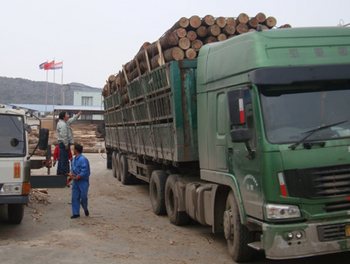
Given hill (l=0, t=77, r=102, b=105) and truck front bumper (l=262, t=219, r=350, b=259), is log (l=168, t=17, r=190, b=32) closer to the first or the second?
truck front bumper (l=262, t=219, r=350, b=259)

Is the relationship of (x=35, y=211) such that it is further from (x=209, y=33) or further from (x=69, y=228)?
(x=209, y=33)

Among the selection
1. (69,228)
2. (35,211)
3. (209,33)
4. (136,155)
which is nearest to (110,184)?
(136,155)

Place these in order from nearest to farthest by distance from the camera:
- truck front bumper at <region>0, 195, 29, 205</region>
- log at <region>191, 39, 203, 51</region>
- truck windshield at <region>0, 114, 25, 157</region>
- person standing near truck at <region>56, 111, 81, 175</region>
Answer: truck front bumper at <region>0, 195, 29, 205</region>, truck windshield at <region>0, 114, 25, 157</region>, log at <region>191, 39, 203, 51</region>, person standing near truck at <region>56, 111, 81, 175</region>

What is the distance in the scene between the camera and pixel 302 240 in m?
5.21

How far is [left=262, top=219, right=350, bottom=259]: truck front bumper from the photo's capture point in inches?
205

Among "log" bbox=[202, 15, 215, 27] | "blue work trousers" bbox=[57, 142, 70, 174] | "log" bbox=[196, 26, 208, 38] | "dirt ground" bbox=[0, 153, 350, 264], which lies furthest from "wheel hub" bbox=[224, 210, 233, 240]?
"blue work trousers" bbox=[57, 142, 70, 174]

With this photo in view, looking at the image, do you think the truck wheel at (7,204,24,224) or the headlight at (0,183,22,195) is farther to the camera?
the truck wheel at (7,204,24,224)

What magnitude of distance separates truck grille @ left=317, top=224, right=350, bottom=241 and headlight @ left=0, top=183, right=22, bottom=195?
501 cm

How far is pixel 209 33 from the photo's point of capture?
9141 mm

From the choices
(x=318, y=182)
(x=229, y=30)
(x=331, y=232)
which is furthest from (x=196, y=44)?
(x=331, y=232)

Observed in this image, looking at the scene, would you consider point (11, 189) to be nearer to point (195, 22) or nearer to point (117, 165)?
point (195, 22)

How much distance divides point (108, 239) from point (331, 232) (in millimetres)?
3982

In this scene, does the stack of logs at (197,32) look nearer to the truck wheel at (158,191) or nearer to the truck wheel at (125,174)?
the truck wheel at (158,191)

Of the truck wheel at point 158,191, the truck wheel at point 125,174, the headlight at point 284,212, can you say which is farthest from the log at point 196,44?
the truck wheel at point 125,174
